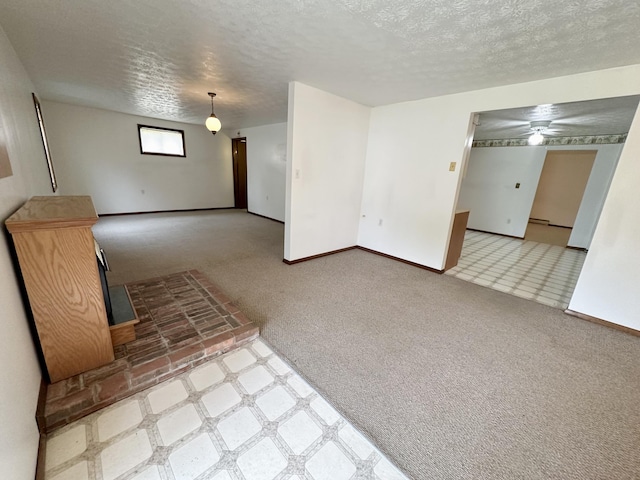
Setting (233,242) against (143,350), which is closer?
(143,350)

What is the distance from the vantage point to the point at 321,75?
270cm

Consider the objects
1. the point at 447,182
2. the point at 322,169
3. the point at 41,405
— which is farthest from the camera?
the point at 322,169

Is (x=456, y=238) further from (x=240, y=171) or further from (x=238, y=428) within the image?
(x=240, y=171)

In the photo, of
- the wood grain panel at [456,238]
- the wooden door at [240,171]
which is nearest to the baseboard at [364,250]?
the wood grain panel at [456,238]

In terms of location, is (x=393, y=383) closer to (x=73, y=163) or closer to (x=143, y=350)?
(x=143, y=350)

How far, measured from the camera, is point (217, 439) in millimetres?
1226

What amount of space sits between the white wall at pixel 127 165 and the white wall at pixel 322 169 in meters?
4.75

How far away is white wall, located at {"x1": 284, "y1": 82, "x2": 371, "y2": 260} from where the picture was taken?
3.15 meters

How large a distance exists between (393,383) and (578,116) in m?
4.61

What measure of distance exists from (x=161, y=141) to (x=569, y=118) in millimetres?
8103

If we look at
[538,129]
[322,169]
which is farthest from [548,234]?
[322,169]

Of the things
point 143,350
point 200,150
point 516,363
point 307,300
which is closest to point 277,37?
point 307,300

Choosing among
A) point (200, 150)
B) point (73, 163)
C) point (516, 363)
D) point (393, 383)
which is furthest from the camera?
point (200, 150)

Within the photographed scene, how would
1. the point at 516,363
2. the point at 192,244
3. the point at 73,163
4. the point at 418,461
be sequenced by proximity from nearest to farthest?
the point at 418,461
the point at 516,363
the point at 192,244
the point at 73,163
